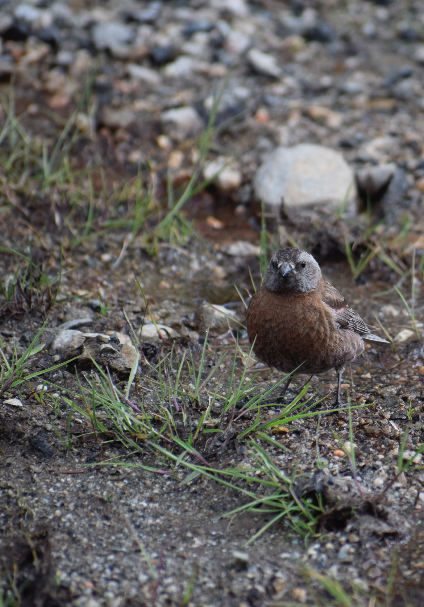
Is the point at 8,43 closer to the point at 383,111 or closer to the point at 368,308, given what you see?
the point at 383,111

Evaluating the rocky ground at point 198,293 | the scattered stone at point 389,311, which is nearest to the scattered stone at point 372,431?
the rocky ground at point 198,293

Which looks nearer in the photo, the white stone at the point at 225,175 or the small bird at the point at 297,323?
the small bird at the point at 297,323

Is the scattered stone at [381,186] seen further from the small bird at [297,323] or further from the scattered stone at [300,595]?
the scattered stone at [300,595]

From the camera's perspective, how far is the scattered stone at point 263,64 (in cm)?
794

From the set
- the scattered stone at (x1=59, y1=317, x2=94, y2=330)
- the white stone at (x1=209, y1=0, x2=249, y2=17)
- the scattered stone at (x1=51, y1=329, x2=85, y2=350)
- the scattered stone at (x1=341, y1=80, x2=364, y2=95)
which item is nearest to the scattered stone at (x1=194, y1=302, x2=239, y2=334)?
the scattered stone at (x1=59, y1=317, x2=94, y2=330)

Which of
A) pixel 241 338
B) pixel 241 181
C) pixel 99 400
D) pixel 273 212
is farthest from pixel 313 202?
pixel 99 400

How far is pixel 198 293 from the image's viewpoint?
5.20 m

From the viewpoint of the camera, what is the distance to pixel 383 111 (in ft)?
24.4

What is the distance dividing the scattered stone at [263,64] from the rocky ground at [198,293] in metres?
0.03

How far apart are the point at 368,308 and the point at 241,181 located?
209cm

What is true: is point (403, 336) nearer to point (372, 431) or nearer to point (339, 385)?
point (339, 385)

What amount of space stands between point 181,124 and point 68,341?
3.62 meters

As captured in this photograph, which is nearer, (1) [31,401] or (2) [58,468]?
(2) [58,468]

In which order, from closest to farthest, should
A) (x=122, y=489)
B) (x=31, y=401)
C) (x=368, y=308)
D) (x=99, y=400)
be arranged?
(x=122, y=489) → (x=99, y=400) → (x=31, y=401) → (x=368, y=308)
